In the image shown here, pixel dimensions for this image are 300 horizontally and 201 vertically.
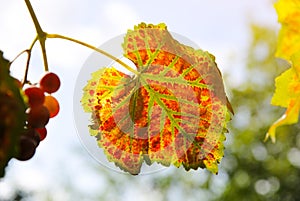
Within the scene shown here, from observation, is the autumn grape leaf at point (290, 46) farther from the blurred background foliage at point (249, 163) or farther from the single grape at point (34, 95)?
the blurred background foliage at point (249, 163)

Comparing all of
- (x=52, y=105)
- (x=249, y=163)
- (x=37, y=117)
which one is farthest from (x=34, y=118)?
(x=249, y=163)

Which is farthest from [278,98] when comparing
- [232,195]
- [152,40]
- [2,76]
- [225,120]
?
[232,195]

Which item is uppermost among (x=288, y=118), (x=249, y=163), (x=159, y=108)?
(x=288, y=118)

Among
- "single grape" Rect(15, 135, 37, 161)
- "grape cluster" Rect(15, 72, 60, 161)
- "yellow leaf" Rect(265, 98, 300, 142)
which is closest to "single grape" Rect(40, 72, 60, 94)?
"grape cluster" Rect(15, 72, 60, 161)

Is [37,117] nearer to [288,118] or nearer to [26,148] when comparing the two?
[26,148]

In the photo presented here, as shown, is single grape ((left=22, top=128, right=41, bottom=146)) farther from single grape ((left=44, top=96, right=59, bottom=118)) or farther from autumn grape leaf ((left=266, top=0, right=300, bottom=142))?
autumn grape leaf ((left=266, top=0, right=300, bottom=142))

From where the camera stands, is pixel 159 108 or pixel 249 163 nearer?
pixel 159 108
